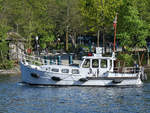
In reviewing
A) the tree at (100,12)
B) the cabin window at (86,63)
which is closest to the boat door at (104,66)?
the cabin window at (86,63)

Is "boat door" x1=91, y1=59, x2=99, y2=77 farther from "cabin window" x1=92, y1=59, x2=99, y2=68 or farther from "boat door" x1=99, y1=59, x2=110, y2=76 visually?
"boat door" x1=99, y1=59, x2=110, y2=76

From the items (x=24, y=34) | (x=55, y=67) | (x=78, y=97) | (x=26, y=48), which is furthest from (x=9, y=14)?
(x=78, y=97)

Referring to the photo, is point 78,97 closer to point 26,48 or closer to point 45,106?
point 45,106

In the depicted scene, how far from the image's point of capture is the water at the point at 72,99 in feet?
133

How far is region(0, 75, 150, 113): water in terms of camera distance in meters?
40.5

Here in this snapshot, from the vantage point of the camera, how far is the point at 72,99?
46.0 m

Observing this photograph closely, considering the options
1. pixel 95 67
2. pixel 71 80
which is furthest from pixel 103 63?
pixel 71 80

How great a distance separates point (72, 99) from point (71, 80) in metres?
8.64

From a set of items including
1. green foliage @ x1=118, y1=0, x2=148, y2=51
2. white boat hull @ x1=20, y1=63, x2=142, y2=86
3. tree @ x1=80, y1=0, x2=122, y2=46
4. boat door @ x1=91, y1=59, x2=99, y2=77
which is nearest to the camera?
white boat hull @ x1=20, y1=63, x2=142, y2=86

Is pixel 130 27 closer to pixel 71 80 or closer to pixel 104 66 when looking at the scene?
pixel 104 66

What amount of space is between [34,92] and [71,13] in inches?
2336

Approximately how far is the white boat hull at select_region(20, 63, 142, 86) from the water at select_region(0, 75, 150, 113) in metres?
0.90

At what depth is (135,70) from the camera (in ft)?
181

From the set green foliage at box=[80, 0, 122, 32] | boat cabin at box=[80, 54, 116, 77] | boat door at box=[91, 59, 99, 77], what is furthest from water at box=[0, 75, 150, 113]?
green foliage at box=[80, 0, 122, 32]
